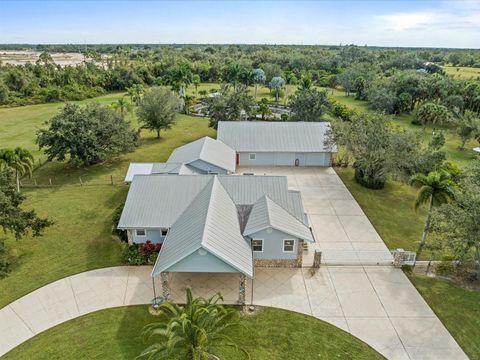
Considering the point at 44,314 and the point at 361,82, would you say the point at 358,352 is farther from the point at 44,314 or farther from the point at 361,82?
the point at 361,82

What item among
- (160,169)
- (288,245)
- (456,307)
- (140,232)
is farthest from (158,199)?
(456,307)

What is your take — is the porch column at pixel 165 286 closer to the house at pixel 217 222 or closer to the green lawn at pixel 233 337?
the house at pixel 217 222

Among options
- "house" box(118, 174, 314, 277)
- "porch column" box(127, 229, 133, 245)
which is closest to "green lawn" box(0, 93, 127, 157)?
"porch column" box(127, 229, 133, 245)

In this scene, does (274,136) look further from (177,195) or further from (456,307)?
(456,307)

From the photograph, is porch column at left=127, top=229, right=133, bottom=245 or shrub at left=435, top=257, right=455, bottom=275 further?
porch column at left=127, top=229, right=133, bottom=245

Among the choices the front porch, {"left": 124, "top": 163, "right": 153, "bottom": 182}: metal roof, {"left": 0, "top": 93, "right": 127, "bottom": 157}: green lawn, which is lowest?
the front porch

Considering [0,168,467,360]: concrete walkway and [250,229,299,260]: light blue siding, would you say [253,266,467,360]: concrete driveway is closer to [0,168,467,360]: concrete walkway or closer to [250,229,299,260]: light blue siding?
[0,168,467,360]: concrete walkway

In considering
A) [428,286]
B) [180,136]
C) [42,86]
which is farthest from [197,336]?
[42,86]
